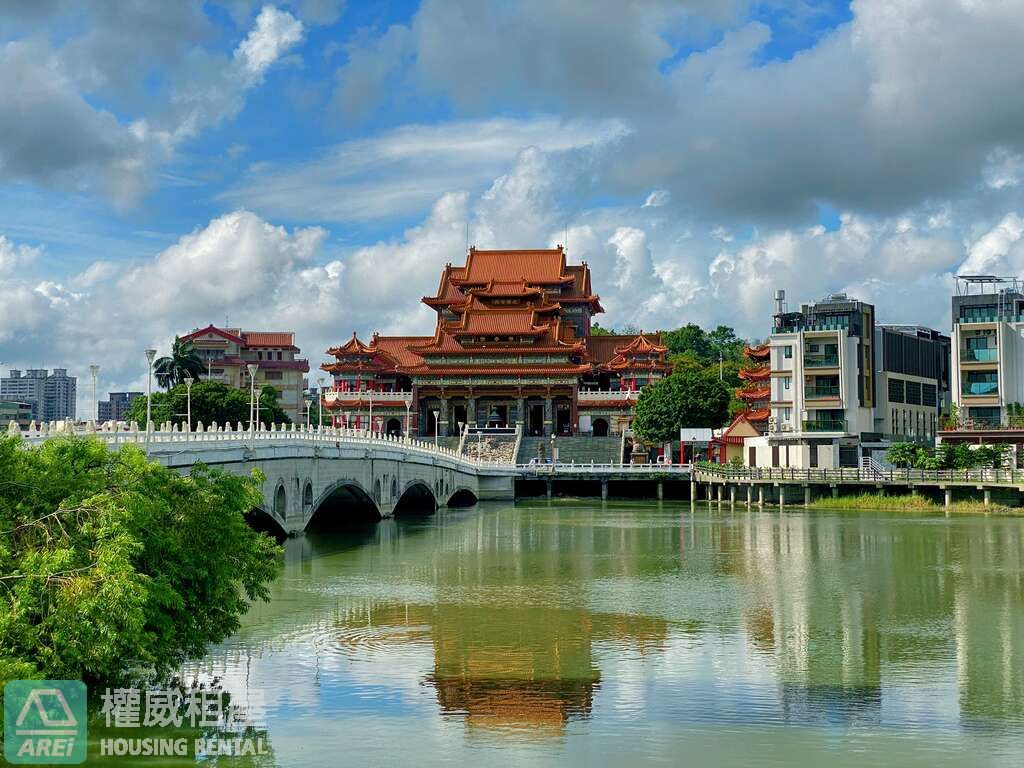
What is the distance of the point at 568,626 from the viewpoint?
31.2 m

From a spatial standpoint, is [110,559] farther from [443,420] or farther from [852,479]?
[443,420]

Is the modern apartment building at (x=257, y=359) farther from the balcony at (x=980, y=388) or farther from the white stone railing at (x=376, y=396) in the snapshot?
the balcony at (x=980, y=388)

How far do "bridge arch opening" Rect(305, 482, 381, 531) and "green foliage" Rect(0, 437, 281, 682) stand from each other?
130 feet

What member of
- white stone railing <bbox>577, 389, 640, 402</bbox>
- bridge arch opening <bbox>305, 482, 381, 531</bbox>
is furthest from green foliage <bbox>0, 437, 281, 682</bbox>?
white stone railing <bbox>577, 389, 640, 402</bbox>

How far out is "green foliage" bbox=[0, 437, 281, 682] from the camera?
17891 millimetres

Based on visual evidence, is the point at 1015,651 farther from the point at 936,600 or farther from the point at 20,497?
the point at 20,497

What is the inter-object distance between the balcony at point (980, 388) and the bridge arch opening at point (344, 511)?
44.1 m

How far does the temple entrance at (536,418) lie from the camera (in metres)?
119

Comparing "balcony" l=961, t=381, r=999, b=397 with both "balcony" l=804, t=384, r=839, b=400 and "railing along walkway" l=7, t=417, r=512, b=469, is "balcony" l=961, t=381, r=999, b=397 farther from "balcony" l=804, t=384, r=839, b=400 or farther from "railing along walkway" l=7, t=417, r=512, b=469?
"railing along walkway" l=7, t=417, r=512, b=469

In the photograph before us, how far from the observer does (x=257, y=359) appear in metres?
164

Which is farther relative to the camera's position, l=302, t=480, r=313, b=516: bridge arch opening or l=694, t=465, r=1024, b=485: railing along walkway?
l=694, t=465, r=1024, b=485: railing along walkway

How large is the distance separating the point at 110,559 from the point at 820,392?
73.9 metres

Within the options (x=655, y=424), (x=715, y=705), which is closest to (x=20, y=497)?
(x=715, y=705)

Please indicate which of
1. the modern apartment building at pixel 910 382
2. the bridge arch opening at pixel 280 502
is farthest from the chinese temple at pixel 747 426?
the bridge arch opening at pixel 280 502
